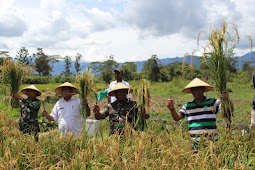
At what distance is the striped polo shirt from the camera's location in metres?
2.78

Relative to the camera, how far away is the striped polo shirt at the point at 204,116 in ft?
9.10

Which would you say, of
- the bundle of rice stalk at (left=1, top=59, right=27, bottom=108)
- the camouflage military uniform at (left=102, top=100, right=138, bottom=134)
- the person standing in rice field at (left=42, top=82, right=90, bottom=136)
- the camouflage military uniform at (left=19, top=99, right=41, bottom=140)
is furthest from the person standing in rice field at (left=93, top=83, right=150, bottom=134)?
the bundle of rice stalk at (left=1, top=59, right=27, bottom=108)

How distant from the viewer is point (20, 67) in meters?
4.09

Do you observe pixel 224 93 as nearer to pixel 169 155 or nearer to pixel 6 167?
pixel 169 155

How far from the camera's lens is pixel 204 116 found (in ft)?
9.20

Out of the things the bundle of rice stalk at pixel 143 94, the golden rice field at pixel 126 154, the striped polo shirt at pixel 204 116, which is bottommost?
the golden rice field at pixel 126 154

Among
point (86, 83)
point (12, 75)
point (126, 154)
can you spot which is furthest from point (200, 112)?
point (12, 75)

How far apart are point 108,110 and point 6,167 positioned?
1.75m

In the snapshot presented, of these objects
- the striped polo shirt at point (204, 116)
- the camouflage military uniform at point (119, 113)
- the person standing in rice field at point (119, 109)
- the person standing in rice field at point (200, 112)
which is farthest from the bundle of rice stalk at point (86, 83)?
the striped polo shirt at point (204, 116)

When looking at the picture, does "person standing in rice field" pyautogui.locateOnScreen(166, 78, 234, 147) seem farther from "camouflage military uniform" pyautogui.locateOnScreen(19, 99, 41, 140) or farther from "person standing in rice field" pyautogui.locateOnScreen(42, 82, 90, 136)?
"camouflage military uniform" pyautogui.locateOnScreen(19, 99, 41, 140)

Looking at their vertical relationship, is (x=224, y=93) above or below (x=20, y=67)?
below

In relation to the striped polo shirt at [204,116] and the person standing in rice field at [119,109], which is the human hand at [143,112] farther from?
the striped polo shirt at [204,116]

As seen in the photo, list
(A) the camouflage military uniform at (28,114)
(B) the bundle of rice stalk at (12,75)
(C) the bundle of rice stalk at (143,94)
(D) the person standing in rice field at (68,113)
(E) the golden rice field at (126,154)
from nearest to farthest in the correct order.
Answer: (E) the golden rice field at (126,154) < (C) the bundle of rice stalk at (143,94) < (D) the person standing in rice field at (68,113) < (A) the camouflage military uniform at (28,114) < (B) the bundle of rice stalk at (12,75)

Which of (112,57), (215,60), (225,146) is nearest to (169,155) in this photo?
(225,146)
